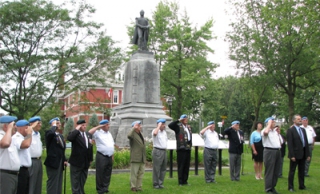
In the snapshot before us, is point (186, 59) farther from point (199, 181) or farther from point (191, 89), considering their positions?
point (199, 181)

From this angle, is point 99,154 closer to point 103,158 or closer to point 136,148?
point 103,158

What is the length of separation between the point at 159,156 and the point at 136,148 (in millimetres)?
910

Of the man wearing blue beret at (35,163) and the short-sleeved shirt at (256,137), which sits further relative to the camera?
the short-sleeved shirt at (256,137)

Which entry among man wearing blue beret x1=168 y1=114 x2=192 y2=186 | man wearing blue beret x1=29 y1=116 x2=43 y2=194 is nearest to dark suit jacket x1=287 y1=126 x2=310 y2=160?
man wearing blue beret x1=168 y1=114 x2=192 y2=186

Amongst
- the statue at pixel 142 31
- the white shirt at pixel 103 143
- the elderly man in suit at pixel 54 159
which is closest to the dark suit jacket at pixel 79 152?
the elderly man in suit at pixel 54 159

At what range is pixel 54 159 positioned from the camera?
8531mm

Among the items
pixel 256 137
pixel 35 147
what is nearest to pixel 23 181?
pixel 35 147

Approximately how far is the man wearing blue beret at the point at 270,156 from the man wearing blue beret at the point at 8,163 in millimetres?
6193

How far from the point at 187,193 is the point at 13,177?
192 inches

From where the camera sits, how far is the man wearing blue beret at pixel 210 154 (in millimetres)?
11811

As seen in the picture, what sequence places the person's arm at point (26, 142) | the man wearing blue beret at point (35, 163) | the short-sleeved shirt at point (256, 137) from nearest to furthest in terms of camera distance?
the person's arm at point (26, 142) < the man wearing blue beret at point (35, 163) < the short-sleeved shirt at point (256, 137)

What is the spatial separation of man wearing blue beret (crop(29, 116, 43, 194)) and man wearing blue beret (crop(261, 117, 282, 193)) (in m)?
5.56

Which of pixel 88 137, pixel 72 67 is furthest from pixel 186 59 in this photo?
pixel 88 137

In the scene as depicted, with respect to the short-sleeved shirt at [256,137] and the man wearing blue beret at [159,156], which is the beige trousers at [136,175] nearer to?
the man wearing blue beret at [159,156]
